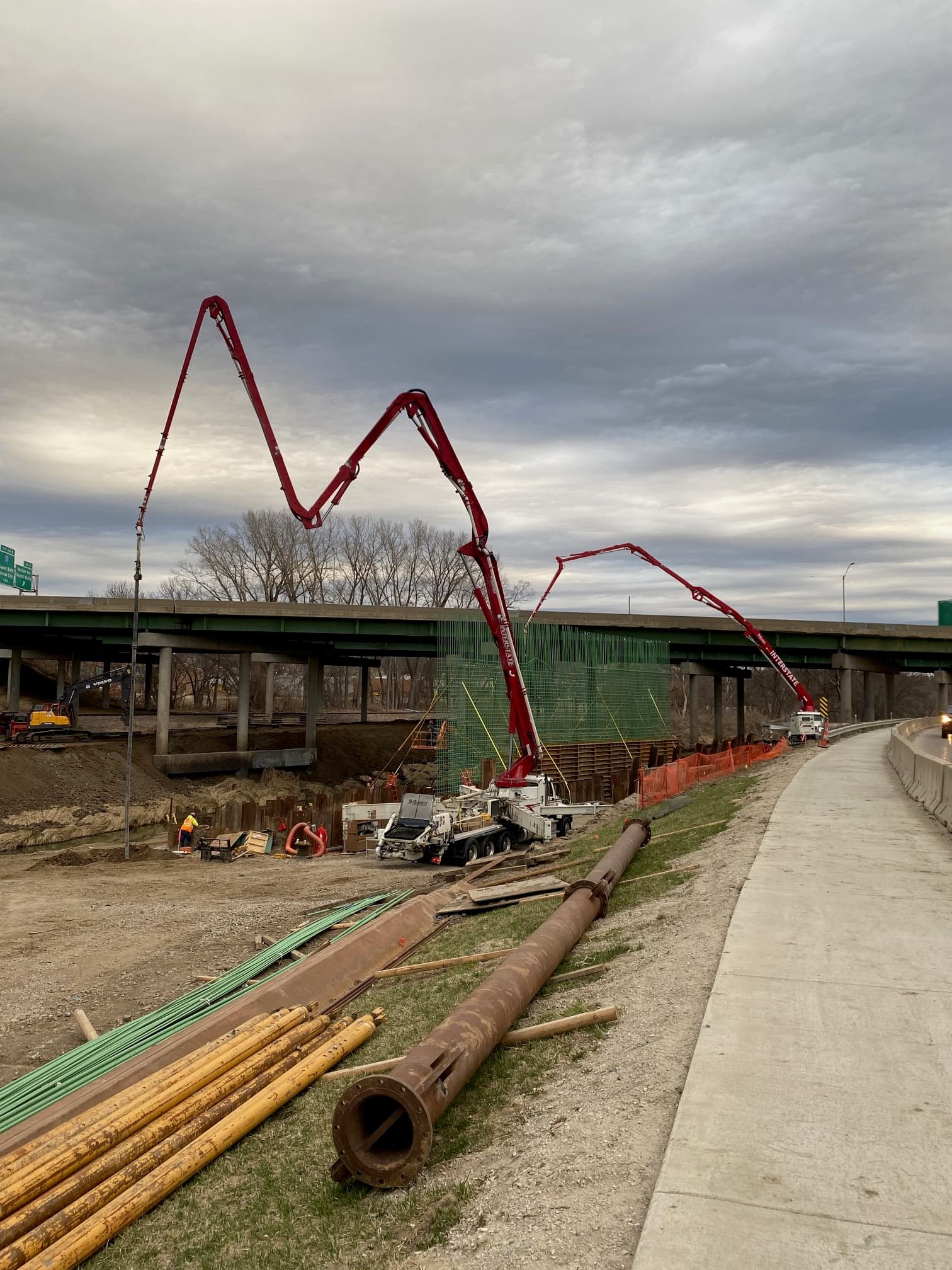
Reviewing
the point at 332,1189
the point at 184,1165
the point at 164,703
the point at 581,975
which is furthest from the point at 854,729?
the point at 332,1189

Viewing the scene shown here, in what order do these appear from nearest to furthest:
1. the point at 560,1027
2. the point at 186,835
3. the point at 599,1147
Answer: the point at 599,1147 < the point at 560,1027 < the point at 186,835

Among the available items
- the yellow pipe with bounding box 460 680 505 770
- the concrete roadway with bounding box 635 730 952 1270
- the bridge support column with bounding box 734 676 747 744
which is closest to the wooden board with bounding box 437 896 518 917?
the concrete roadway with bounding box 635 730 952 1270

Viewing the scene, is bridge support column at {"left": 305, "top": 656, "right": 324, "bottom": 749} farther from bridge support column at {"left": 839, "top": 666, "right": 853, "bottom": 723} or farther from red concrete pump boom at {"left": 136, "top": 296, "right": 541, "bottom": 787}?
bridge support column at {"left": 839, "top": 666, "right": 853, "bottom": 723}

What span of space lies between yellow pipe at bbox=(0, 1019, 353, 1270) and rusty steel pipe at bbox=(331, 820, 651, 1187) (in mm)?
1772

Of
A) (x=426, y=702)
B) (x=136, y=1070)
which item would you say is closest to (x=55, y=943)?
(x=136, y=1070)

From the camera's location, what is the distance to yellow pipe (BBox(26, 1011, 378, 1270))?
6.26 m

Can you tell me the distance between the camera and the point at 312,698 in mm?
62000

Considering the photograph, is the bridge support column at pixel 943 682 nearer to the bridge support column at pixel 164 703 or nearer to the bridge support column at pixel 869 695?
the bridge support column at pixel 869 695

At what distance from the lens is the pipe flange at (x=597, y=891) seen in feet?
41.0

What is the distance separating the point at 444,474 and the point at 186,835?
15215 millimetres

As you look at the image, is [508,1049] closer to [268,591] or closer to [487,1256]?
[487,1256]

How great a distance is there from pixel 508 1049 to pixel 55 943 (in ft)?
43.8

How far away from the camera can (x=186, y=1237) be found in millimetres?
6320

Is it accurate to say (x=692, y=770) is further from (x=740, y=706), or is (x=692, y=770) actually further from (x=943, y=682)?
(x=943, y=682)
